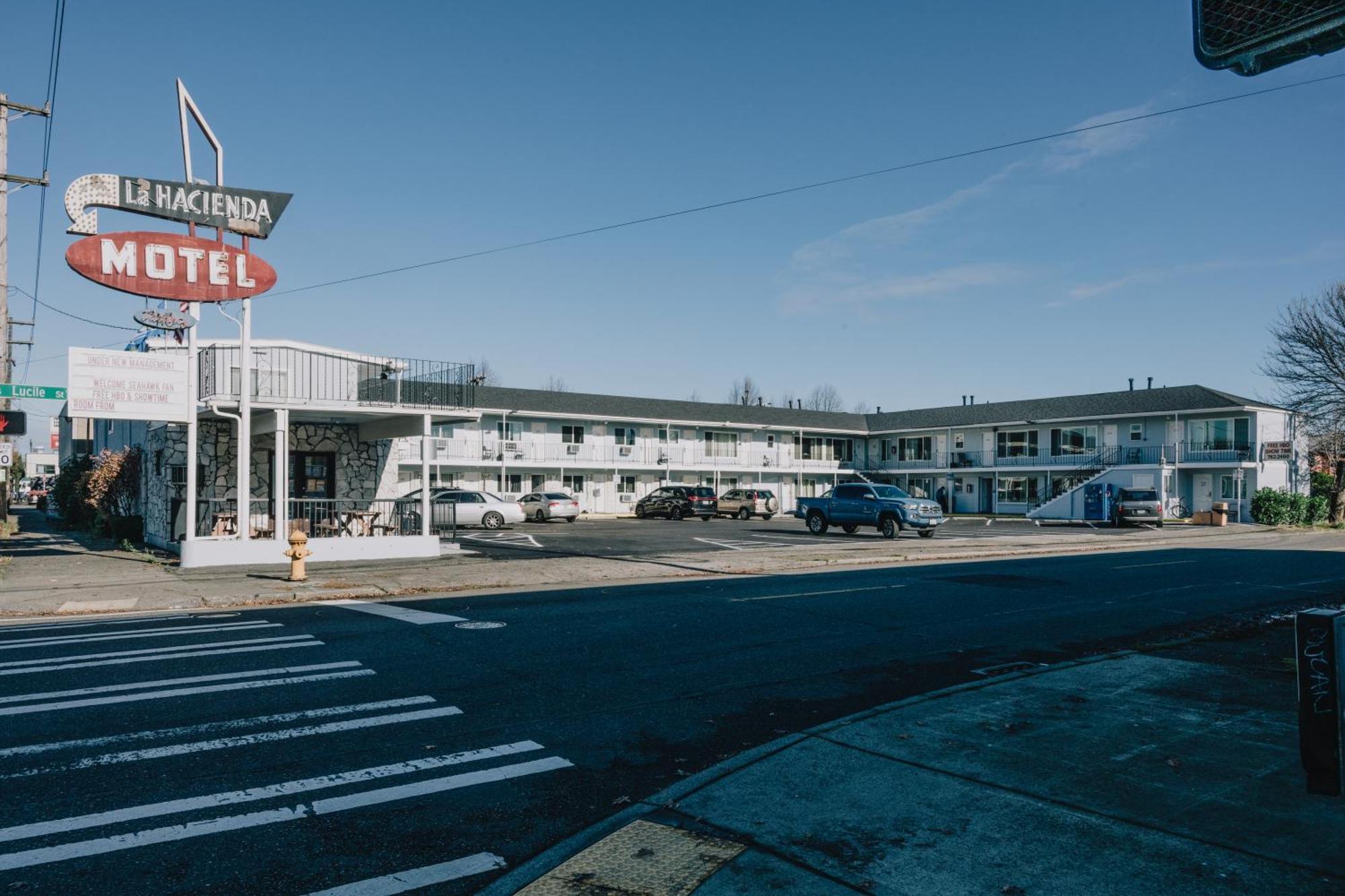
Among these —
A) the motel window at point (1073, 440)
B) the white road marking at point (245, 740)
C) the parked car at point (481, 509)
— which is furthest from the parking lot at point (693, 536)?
the white road marking at point (245, 740)

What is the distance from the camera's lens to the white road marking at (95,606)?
13508mm

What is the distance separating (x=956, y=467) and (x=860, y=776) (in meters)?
56.9

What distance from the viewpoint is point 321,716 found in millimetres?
7047

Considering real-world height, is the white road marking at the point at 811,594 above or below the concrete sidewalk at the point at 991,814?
below

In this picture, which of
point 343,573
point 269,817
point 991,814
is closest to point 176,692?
point 269,817

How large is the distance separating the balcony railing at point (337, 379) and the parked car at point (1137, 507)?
109ft

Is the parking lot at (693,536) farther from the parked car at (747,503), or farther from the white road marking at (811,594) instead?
the white road marking at (811,594)

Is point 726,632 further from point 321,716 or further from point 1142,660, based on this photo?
point 321,716

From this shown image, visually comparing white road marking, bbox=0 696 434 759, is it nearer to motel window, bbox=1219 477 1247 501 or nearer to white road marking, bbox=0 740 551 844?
white road marking, bbox=0 740 551 844

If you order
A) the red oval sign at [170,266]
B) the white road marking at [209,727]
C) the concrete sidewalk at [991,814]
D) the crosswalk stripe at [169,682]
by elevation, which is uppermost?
the red oval sign at [170,266]

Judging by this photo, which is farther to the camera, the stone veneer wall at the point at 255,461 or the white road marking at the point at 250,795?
the stone veneer wall at the point at 255,461

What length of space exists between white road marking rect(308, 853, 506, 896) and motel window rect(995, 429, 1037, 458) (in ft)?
186

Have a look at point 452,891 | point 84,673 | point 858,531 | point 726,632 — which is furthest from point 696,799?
point 858,531

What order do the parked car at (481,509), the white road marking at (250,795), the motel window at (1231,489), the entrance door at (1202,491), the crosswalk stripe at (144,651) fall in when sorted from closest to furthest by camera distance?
the white road marking at (250,795), the crosswalk stripe at (144,651), the parked car at (481,509), the motel window at (1231,489), the entrance door at (1202,491)
